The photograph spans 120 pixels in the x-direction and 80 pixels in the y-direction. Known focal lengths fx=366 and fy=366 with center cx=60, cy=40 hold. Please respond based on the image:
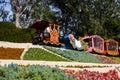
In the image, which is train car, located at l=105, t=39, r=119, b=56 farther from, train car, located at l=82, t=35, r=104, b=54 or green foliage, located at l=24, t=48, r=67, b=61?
green foliage, located at l=24, t=48, r=67, b=61

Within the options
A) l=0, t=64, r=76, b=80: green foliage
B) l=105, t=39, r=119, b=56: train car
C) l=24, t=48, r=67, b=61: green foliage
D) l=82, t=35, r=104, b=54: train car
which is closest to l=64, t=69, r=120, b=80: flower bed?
l=0, t=64, r=76, b=80: green foliage

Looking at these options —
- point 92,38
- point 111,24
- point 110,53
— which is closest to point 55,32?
point 92,38

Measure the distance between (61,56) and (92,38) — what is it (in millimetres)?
15055

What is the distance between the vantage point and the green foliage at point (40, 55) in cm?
2407

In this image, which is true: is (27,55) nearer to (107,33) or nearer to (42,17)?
(42,17)

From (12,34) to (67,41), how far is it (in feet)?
39.7

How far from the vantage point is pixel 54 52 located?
26656mm

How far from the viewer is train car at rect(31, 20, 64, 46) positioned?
34.2 metres

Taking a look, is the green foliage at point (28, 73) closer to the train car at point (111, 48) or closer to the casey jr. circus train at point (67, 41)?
the casey jr. circus train at point (67, 41)

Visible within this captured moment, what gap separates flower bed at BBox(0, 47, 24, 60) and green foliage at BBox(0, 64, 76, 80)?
13.7 meters

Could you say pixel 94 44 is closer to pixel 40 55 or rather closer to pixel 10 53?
pixel 40 55

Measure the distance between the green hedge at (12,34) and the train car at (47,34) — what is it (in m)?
5.07

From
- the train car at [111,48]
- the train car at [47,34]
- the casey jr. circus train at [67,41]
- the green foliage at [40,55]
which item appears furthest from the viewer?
the train car at [111,48]

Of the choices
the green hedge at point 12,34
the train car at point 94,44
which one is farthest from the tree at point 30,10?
the green hedge at point 12,34
